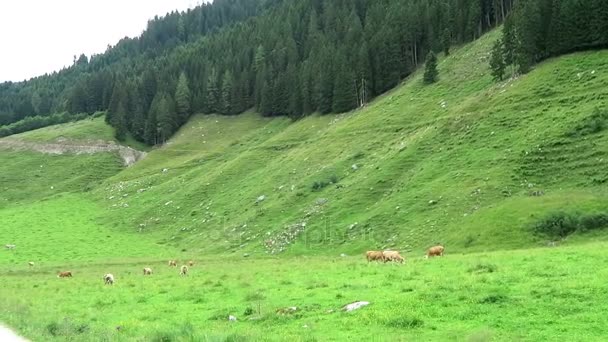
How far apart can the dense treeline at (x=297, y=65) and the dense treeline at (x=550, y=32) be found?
3213 centimetres

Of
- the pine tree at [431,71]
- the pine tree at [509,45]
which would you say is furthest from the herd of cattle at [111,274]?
the pine tree at [431,71]

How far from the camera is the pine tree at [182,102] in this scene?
15375cm

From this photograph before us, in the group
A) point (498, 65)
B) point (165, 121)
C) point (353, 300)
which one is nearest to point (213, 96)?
point (165, 121)

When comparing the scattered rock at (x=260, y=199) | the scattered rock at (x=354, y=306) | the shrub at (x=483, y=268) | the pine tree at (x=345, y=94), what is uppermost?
the pine tree at (x=345, y=94)

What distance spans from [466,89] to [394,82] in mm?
32242

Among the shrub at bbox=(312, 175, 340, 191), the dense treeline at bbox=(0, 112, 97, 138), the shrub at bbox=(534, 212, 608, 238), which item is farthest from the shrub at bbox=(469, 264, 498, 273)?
the dense treeline at bbox=(0, 112, 97, 138)

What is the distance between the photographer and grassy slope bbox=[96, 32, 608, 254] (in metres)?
45.3

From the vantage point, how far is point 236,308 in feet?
71.5

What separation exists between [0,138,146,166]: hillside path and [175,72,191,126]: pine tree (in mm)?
19275

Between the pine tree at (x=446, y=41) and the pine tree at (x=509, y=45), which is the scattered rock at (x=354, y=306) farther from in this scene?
the pine tree at (x=446, y=41)

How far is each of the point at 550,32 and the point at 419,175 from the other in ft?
113

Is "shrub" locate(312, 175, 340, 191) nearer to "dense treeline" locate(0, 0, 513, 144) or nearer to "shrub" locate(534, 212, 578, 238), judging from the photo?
"shrub" locate(534, 212, 578, 238)

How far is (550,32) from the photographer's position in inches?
2889

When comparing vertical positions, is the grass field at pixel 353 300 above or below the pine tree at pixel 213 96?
below
